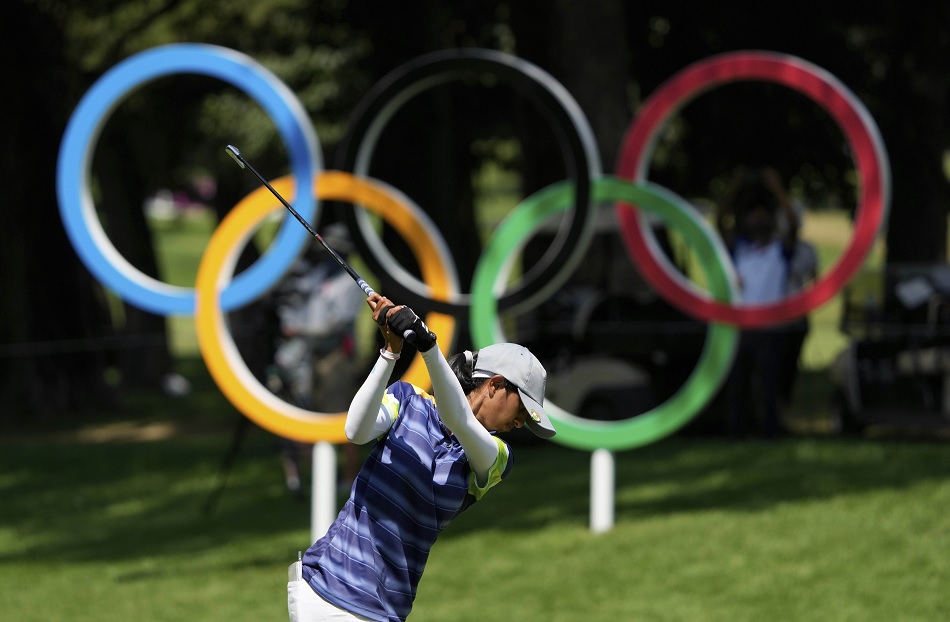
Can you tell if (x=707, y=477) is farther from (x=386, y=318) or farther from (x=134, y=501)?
(x=386, y=318)

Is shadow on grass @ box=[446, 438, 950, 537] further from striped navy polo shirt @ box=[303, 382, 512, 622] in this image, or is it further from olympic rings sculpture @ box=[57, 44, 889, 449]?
striped navy polo shirt @ box=[303, 382, 512, 622]

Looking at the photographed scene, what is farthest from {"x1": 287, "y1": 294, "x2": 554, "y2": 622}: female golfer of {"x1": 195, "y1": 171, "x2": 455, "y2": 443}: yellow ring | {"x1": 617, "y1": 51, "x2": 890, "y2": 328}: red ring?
{"x1": 617, "y1": 51, "x2": 890, "y2": 328}: red ring

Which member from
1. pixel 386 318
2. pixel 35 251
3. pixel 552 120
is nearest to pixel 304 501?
pixel 552 120

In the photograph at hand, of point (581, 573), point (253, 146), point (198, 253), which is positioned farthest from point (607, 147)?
point (198, 253)

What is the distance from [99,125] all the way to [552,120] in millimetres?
2943

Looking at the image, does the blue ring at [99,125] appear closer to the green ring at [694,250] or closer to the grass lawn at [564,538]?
the green ring at [694,250]

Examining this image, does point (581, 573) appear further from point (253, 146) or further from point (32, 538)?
point (253, 146)

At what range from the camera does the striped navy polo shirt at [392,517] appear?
Answer: 4.34 m

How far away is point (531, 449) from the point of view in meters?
12.9

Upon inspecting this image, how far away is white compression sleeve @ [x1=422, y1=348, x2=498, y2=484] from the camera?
4051mm

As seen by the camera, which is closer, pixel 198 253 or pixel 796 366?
pixel 796 366

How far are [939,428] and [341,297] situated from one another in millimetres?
5130

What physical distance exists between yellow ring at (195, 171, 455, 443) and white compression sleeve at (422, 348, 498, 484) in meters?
4.65

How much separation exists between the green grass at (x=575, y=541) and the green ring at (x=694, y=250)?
64 centimetres
